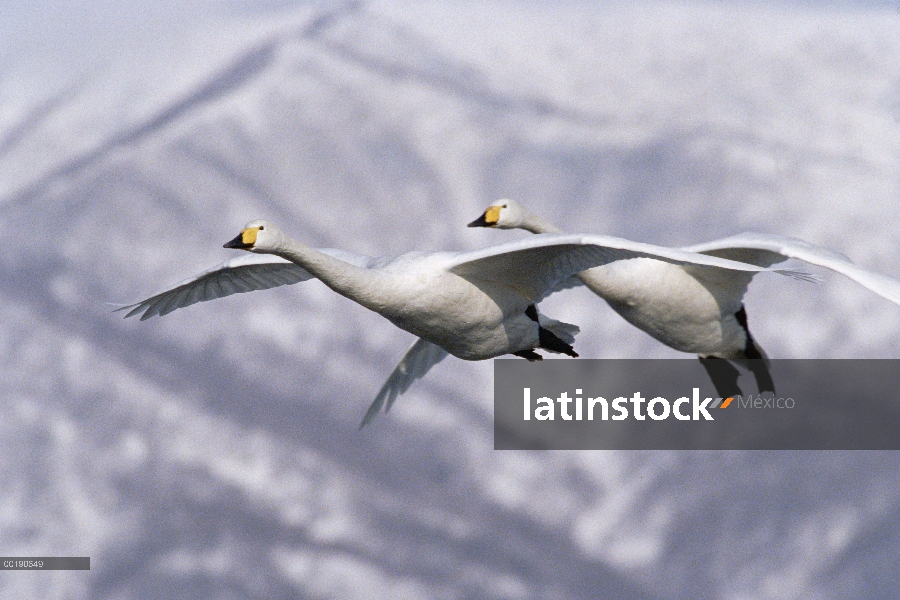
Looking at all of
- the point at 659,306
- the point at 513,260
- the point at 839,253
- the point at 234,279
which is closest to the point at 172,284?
the point at 234,279

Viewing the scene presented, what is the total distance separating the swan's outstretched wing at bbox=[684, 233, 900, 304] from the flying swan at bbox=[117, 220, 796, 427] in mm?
392

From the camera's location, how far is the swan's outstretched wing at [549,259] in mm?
8891

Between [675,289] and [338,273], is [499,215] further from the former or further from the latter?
[338,273]

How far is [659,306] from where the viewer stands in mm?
11250

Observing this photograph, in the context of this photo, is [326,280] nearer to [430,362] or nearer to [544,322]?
[544,322]

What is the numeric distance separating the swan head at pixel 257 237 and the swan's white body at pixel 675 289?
232cm

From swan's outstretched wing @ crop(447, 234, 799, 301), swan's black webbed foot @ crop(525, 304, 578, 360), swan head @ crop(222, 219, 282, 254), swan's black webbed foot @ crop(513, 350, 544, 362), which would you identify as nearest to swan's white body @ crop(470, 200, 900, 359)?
swan's black webbed foot @ crop(525, 304, 578, 360)

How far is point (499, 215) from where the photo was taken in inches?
447

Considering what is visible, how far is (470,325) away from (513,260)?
526 mm

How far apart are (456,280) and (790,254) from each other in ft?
7.04

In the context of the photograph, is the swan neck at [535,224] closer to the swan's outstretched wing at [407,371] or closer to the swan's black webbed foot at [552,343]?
the swan's black webbed foot at [552,343]

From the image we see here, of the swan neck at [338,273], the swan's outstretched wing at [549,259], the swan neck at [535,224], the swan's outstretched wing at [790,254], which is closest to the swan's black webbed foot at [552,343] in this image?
the swan's outstretched wing at [549,259]

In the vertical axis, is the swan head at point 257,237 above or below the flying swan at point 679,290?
below

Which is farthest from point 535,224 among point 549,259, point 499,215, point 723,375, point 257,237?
point 257,237
